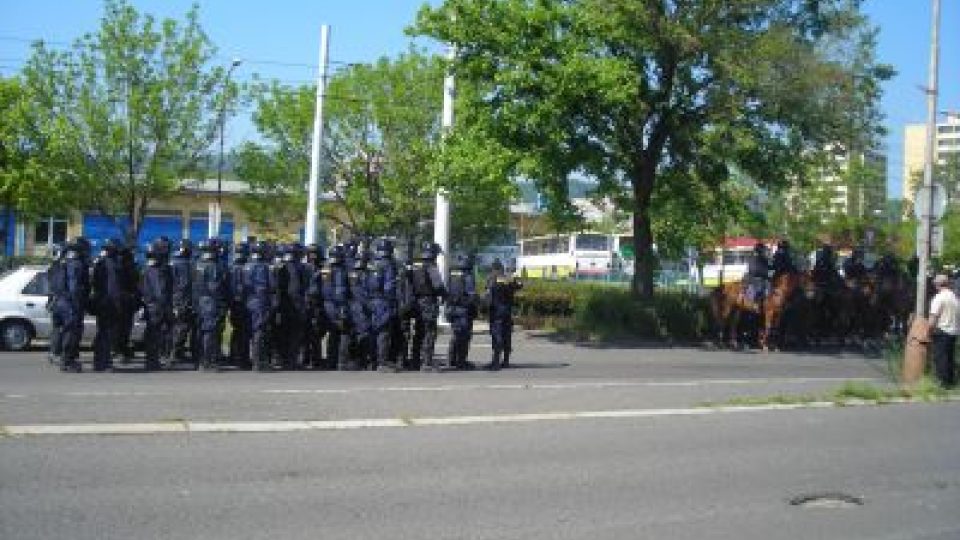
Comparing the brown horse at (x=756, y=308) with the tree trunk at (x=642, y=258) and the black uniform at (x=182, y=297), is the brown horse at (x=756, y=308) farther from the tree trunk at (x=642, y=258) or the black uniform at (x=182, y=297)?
the black uniform at (x=182, y=297)

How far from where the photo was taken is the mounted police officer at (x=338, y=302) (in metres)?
16.0

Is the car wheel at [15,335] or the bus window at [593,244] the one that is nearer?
the car wheel at [15,335]

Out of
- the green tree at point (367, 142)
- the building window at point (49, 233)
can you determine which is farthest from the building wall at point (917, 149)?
the building window at point (49, 233)

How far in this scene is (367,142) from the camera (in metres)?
38.1

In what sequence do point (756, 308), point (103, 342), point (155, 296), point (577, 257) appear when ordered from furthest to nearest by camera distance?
point (577, 257) < point (756, 308) < point (155, 296) < point (103, 342)

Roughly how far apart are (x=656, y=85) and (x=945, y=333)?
418 inches

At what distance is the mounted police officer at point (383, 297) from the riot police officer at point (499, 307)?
1.64m

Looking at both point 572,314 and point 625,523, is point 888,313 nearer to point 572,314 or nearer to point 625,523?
point 572,314

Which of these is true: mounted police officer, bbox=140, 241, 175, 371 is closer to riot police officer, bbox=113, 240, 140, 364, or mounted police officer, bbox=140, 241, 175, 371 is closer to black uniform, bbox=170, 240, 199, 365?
black uniform, bbox=170, 240, 199, 365

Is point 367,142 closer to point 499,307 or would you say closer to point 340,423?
point 499,307

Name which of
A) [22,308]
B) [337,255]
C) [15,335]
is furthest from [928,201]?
[15,335]

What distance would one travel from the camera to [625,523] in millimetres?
7195

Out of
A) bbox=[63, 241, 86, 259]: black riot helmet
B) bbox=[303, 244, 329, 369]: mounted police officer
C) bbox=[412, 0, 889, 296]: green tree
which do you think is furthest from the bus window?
bbox=[63, 241, 86, 259]: black riot helmet

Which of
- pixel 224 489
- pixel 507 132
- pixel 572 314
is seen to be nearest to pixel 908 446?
pixel 224 489
